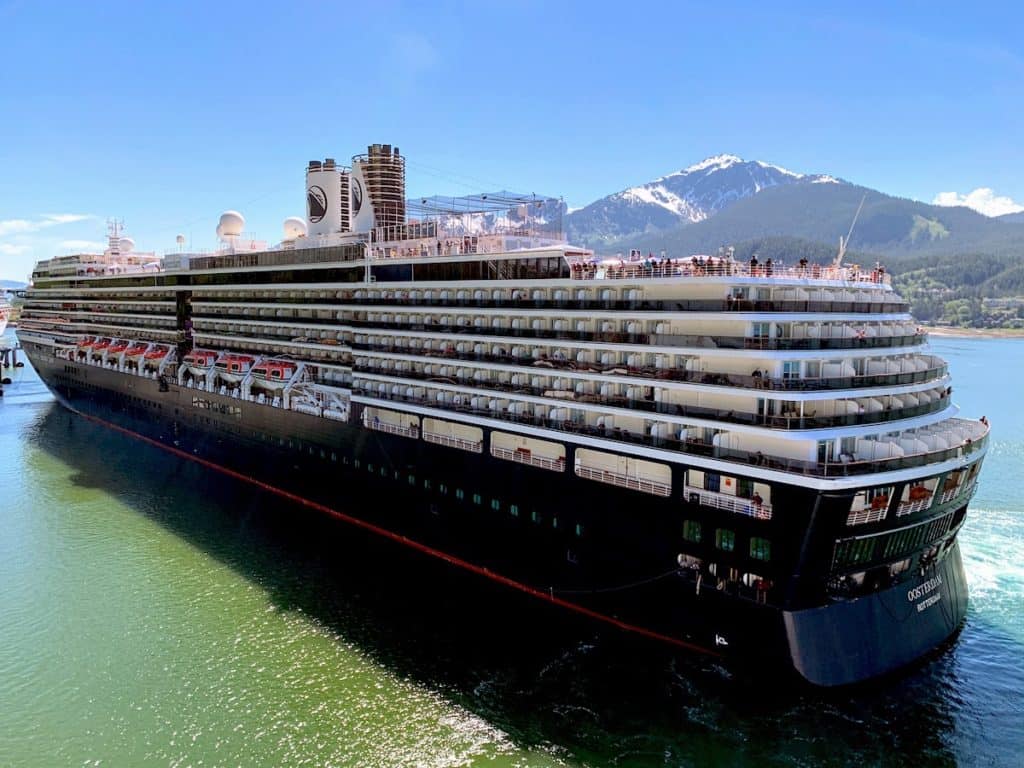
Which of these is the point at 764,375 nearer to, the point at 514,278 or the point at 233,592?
the point at 514,278

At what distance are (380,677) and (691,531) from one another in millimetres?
9010

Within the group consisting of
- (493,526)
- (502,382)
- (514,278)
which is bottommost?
(493,526)

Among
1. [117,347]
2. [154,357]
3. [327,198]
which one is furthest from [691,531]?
[117,347]

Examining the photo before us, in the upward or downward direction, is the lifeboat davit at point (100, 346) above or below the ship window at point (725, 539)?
above

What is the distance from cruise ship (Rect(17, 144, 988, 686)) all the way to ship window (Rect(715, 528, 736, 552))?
0.05 meters

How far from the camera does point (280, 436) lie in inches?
1363

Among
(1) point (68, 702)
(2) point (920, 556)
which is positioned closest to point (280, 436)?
(1) point (68, 702)

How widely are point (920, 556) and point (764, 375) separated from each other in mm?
6513

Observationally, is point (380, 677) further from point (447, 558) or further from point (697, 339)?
point (697, 339)

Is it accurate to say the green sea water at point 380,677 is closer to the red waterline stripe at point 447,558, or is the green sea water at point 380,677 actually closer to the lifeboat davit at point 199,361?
the red waterline stripe at point 447,558

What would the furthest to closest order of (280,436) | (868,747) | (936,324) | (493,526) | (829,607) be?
(936,324)
(280,436)
(493,526)
(829,607)
(868,747)

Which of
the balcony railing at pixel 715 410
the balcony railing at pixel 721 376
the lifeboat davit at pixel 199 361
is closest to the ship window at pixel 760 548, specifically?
the balcony railing at pixel 715 410

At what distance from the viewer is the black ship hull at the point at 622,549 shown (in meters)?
17.6

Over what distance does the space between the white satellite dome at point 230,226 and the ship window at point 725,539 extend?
41.2 meters
